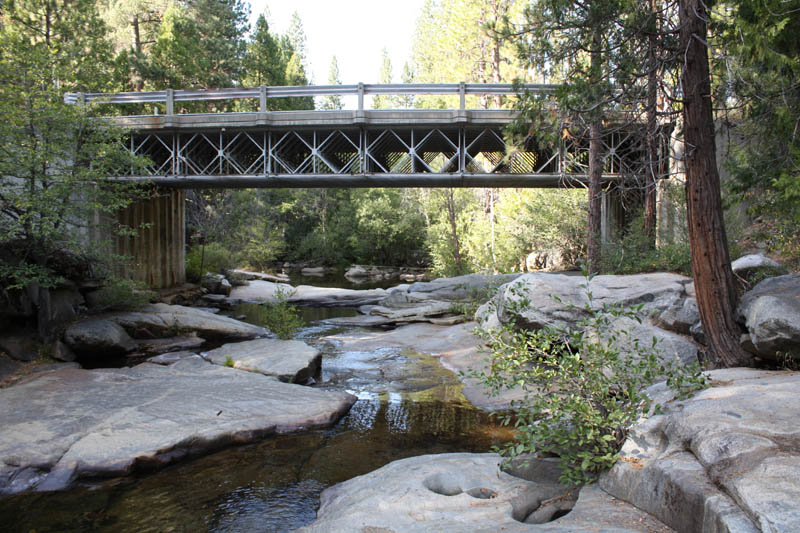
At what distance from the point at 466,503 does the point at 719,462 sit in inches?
72.7

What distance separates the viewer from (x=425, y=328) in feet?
48.4

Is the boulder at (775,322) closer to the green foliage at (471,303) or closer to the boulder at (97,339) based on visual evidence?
the green foliage at (471,303)

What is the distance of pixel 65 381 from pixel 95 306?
473cm

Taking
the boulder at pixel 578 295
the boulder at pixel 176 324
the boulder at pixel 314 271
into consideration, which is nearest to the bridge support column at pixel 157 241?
the boulder at pixel 176 324

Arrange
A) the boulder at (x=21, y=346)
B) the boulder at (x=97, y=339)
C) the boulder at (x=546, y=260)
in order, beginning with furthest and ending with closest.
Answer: the boulder at (x=546, y=260)
the boulder at (x=97, y=339)
the boulder at (x=21, y=346)

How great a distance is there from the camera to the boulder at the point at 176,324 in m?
12.5

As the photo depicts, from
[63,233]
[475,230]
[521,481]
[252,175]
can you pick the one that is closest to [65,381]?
[63,233]

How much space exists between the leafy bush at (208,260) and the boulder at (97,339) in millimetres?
12286

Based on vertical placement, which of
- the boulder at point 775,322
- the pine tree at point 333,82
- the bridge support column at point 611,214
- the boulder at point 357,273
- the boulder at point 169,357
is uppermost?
the pine tree at point 333,82

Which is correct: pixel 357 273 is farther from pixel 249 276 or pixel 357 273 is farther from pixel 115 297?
pixel 115 297

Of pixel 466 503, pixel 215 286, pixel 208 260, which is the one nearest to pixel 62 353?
pixel 466 503

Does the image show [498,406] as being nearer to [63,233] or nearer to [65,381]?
[65,381]

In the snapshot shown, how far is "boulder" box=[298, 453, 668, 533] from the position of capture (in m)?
3.71

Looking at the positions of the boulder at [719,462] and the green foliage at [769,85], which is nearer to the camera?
the boulder at [719,462]
